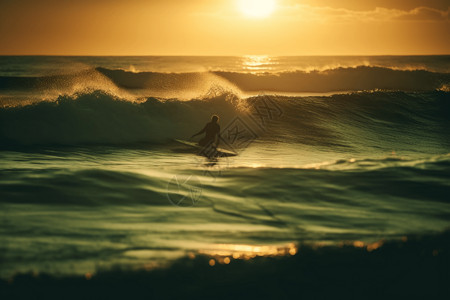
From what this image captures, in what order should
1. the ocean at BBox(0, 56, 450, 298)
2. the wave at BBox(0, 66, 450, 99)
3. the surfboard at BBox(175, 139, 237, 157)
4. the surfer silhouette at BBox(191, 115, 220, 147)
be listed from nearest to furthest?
the ocean at BBox(0, 56, 450, 298)
the surfboard at BBox(175, 139, 237, 157)
the surfer silhouette at BBox(191, 115, 220, 147)
the wave at BBox(0, 66, 450, 99)

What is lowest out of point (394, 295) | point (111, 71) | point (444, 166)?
point (394, 295)

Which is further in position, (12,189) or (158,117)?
(158,117)

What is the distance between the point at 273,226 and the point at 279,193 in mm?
1422

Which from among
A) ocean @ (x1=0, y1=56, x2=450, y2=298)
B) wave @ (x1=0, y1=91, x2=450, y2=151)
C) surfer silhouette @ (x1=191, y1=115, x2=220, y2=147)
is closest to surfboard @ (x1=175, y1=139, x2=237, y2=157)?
surfer silhouette @ (x1=191, y1=115, x2=220, y2=147)

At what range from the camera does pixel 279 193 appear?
240 inches

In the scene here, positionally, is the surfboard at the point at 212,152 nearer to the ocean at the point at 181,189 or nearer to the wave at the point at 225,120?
the ocean at the point at 181,189

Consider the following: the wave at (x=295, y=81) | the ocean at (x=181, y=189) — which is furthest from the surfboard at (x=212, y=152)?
the wave at (x=295, y=81)

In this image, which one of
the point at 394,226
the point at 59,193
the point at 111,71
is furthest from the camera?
the point at 111,71

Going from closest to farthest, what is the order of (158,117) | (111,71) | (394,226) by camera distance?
1. (394,226)
2. (158,117)
3. (111,71)

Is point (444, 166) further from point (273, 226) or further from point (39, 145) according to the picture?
point (39, 145)

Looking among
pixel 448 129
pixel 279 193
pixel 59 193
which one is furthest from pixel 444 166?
pixel 448 129

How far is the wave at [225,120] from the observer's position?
13.6 metres

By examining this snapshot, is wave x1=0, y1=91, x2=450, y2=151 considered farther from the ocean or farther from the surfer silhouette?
the surfer silhouette

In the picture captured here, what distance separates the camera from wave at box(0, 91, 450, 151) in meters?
13.6
